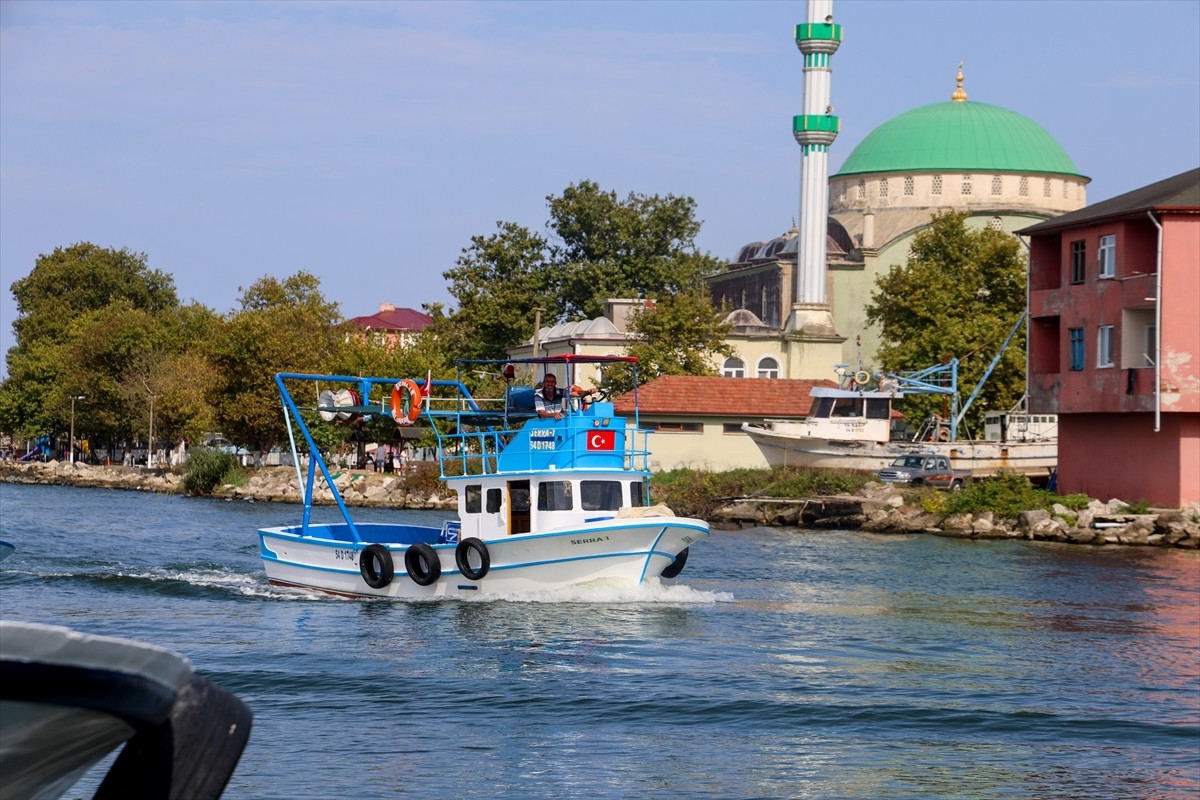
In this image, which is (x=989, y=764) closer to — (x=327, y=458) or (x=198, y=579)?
(x=198, y=579)

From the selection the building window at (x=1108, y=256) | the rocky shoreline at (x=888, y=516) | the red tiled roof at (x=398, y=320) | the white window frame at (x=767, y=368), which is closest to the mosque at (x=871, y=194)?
the white window frame at (x=767, y=368)

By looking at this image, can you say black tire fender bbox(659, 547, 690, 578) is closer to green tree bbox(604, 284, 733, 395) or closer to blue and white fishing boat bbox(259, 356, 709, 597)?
blue and white fishing boat bbox(259, 356, 709, 597)

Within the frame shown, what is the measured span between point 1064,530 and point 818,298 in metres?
40.8

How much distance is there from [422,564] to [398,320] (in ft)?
459

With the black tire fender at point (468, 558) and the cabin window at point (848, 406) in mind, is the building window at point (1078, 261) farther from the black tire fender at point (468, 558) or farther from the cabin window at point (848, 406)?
the black tire fender at point (468, 558)

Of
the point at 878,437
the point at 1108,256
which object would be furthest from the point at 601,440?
the point at 878,437

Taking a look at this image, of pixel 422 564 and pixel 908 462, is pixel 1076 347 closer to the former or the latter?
pixel 908 462

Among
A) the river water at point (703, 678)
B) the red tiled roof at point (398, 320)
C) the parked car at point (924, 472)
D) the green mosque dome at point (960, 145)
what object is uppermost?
the green mosque dome at point (960, 145)

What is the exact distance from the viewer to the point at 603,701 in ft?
61.1

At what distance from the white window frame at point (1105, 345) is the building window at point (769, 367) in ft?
102

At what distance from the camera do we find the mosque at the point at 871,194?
81500 mm

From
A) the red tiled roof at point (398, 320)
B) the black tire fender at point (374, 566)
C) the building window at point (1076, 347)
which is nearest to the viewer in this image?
the black tire fender at point (374, 566)

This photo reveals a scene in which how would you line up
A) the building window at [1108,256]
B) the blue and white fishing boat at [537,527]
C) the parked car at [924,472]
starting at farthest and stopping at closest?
the parked car at [924,472] < the building window at [1108,256] < the blue and white fishing boat at [537,527]

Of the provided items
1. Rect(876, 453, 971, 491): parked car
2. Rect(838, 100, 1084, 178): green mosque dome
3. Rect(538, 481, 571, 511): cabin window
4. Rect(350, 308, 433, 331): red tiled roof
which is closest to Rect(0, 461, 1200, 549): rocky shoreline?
Rect(876, 453, 971, 491): parked car
